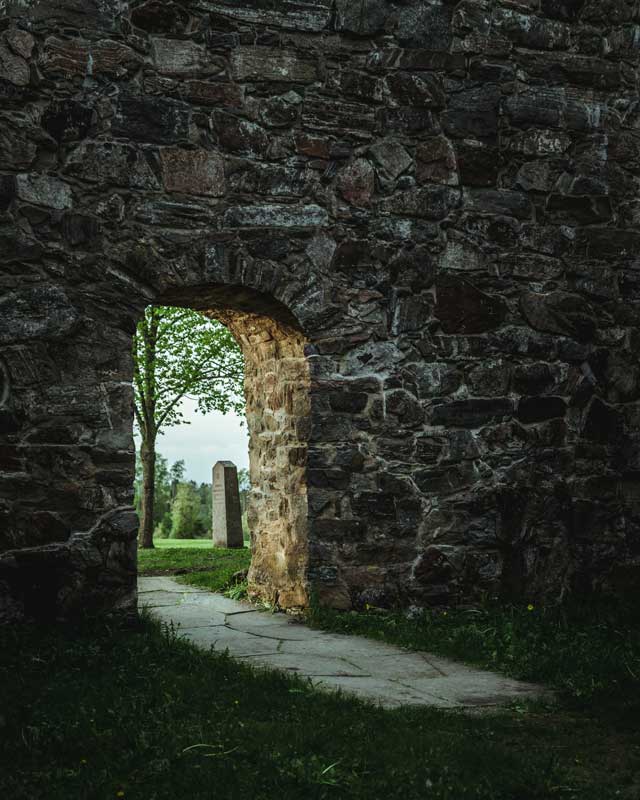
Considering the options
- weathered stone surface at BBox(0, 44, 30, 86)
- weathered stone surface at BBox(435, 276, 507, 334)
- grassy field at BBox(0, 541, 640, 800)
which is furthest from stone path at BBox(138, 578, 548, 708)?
weathered stone surface at BBox(0, 44, 30, 86)

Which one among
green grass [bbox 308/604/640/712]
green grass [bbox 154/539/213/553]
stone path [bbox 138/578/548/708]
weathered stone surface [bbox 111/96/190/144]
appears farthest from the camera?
green grass [bbox 154/539/213/553]

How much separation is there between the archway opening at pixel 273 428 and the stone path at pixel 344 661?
348mm

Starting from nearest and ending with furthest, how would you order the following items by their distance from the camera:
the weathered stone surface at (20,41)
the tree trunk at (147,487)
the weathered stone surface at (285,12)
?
1. the weathered stone surface at (20,41)
2. the weathered stone surface at (285,12)
3. the tree trunk at (147,487)

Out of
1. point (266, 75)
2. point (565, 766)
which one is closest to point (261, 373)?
point (266, 75)

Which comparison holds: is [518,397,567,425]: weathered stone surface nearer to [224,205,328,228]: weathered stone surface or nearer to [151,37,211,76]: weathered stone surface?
[224,205,328,228]: weathered stone surface

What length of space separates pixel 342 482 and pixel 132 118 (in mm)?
2833

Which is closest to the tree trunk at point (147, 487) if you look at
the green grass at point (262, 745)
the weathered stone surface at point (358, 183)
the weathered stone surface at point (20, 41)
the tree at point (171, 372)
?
the tree at point (171, 372)

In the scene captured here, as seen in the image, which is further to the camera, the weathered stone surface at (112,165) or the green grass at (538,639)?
the weathered stone surface at (112,165)

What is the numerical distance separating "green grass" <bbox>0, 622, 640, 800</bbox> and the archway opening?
2.09 meters

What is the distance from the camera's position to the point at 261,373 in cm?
723

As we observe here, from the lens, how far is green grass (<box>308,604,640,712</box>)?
14.5 feet

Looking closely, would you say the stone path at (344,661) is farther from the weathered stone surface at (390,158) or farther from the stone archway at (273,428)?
the weathered stone surface at (390,158)

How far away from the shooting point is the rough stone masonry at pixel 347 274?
565 cm

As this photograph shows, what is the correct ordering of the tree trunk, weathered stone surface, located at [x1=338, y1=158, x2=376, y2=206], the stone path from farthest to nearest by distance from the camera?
the tree trunk → weathered stone surface, located at [x1=338, y1=158, x2=376, y2=206] → the stone path
